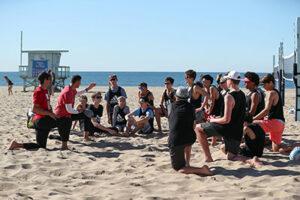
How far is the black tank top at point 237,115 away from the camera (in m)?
4.71

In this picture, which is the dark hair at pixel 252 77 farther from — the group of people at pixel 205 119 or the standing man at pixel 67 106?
the standing man at pixel 67 106

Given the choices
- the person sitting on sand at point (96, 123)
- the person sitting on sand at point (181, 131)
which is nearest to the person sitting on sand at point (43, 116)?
the person sitting on sand at point (96, 123)

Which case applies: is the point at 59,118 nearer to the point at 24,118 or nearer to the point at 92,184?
the point at 92,184

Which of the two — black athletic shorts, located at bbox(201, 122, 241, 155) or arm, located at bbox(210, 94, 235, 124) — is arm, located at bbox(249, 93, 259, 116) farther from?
arm, located at bbox(210, 94, 235, 124)

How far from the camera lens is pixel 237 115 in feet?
15.6

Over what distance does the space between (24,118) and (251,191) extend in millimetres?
8497

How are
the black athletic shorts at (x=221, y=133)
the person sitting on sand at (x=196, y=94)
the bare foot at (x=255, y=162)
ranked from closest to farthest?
the bare foot at (x=255, y=162) → the black athletic shorts at (x=221, y=133) → the person sitting on sand at (x=196, y=94)

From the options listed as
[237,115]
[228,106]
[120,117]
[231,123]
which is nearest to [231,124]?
[231,123]

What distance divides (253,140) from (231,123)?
61 cm

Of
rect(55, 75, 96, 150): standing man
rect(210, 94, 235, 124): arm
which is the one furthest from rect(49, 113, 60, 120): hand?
rect(210, 94, 235, 124): arm

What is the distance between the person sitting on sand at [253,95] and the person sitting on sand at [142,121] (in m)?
2.67

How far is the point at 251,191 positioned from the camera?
371 cm

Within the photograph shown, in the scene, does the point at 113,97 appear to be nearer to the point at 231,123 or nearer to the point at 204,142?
the point at 204,142

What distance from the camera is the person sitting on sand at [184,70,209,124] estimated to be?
21.1 feet
